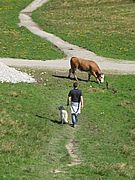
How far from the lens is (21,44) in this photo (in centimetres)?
5188

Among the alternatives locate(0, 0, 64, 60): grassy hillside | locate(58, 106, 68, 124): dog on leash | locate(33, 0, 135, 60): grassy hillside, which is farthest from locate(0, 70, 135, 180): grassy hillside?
locate(33, 0, 135, 60): grassy hillside

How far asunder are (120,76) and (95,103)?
9.41 m

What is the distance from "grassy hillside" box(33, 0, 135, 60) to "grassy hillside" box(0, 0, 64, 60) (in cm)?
338

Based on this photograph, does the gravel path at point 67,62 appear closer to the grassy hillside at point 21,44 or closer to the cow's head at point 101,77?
the grassy hillside at point 21,44

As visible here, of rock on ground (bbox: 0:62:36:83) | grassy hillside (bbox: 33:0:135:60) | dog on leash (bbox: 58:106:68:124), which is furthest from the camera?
grassy hillside (bbox: 33:0:135:60)

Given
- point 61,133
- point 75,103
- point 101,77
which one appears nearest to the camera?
point 61,133

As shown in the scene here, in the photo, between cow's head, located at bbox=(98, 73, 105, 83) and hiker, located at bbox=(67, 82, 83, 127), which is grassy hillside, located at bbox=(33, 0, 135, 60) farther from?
hiker, located at bbox=(67, 82, 83, 127)

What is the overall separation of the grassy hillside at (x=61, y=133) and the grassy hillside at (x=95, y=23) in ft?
53.7

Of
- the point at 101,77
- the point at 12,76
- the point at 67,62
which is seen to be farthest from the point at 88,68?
the point at 67,62

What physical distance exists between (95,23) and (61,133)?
150 feet

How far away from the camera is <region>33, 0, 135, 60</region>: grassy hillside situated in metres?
53.0

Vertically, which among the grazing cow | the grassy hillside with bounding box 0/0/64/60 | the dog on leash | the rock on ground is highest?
the dog on leash

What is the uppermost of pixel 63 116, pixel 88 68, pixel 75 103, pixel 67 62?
pixel 75 103

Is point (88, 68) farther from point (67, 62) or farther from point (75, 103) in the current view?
point (75, 103)
